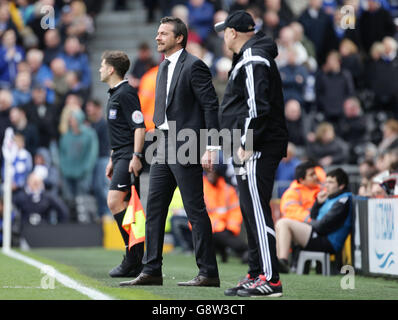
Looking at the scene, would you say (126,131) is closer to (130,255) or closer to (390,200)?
(130,255)

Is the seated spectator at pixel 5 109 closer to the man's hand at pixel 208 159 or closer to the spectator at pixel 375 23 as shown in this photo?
the spectator at pixel 375 23

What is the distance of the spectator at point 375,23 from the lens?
64.8 feet

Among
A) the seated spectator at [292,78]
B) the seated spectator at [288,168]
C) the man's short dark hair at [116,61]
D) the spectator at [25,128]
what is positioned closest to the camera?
the man's short dark hair at [116,61]

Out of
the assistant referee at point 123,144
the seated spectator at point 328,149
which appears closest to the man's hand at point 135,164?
the assistant referee at point 123,144

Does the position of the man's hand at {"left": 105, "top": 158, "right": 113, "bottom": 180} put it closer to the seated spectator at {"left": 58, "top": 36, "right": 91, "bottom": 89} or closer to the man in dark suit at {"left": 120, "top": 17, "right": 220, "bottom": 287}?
the man in dark suit at {"left": 120, "top": 17, "right": 220, "bottom": 287}

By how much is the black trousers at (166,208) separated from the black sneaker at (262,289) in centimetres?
88

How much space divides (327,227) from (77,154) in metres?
7.80

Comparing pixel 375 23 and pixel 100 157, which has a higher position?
pixel 375 23

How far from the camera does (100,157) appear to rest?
18.5 meters

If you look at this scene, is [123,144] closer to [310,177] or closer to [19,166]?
[310,177]

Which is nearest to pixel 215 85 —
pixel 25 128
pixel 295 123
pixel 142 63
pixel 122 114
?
pixel 295 123

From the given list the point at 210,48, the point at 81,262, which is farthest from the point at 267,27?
the point at 81,262

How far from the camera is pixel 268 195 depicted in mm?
7418
